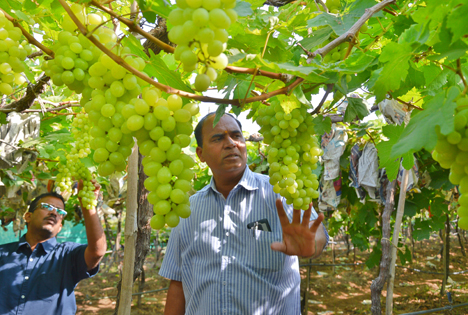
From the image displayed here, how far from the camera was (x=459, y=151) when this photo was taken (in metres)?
0.66

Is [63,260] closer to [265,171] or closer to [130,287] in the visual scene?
[130,287]

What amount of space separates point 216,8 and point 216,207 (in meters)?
1.75

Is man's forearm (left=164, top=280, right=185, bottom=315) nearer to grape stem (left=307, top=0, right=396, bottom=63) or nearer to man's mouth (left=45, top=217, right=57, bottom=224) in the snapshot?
man's mouth (left=45, top=217, right=57, bottom=224)

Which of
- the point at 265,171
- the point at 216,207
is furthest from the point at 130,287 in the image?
the point at 265,171

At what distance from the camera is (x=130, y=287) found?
1899 millimetres

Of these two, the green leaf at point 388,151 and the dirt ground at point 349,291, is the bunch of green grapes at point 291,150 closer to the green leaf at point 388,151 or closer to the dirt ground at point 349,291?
the green leaf at point 388,151

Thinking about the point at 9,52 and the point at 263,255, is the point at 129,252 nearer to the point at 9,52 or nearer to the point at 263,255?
the point at 263,255

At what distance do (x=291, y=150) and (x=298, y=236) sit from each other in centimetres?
49

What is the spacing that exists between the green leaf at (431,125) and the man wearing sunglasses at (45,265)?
9.05ft

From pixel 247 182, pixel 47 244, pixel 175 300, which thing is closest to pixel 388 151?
pixel 247 182

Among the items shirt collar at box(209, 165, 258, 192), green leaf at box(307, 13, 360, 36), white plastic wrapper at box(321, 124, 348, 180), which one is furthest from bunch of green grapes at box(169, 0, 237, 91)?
white plastic wrapper at box(321, 124, 348, 180)

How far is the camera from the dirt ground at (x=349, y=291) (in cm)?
765

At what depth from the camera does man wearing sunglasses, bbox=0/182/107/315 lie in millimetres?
2740

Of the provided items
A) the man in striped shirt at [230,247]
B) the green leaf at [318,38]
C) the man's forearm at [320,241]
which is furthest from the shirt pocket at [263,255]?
the green leaf at [318,38]
